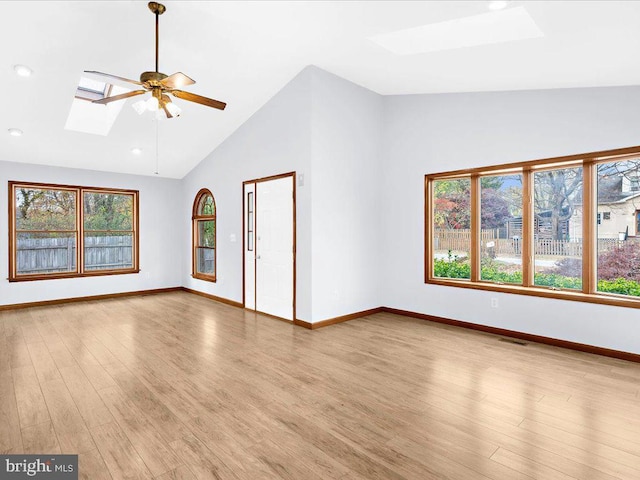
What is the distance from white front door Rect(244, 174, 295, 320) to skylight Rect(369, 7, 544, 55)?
224cm

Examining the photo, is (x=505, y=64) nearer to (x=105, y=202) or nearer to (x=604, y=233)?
(x=604, y=233)

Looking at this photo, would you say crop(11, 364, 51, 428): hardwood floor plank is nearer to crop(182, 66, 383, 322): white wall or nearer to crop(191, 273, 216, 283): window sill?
crop(182, 66, 383, 322): white wall

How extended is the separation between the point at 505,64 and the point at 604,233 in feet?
7.12

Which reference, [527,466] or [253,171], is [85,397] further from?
[253,171]

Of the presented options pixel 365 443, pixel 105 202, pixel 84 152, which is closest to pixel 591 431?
pixel 365 443

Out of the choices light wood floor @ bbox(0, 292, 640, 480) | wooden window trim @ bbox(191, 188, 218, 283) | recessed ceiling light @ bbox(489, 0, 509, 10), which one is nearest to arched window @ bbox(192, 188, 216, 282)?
wooden window trim @ bbox(191, 188, 218, 283)

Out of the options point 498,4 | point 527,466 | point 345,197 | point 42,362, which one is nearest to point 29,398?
point 42,362

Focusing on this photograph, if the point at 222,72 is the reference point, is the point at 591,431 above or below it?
below

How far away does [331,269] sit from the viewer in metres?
5.12

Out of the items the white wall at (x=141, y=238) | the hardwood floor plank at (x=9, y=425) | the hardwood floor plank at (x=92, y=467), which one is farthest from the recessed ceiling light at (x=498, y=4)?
the white wall at (x=141, y=238)

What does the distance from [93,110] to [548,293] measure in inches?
268

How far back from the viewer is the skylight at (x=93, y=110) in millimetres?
5098

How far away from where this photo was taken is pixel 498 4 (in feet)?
8.98

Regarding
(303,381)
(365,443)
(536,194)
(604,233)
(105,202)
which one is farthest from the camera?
(105,202)
